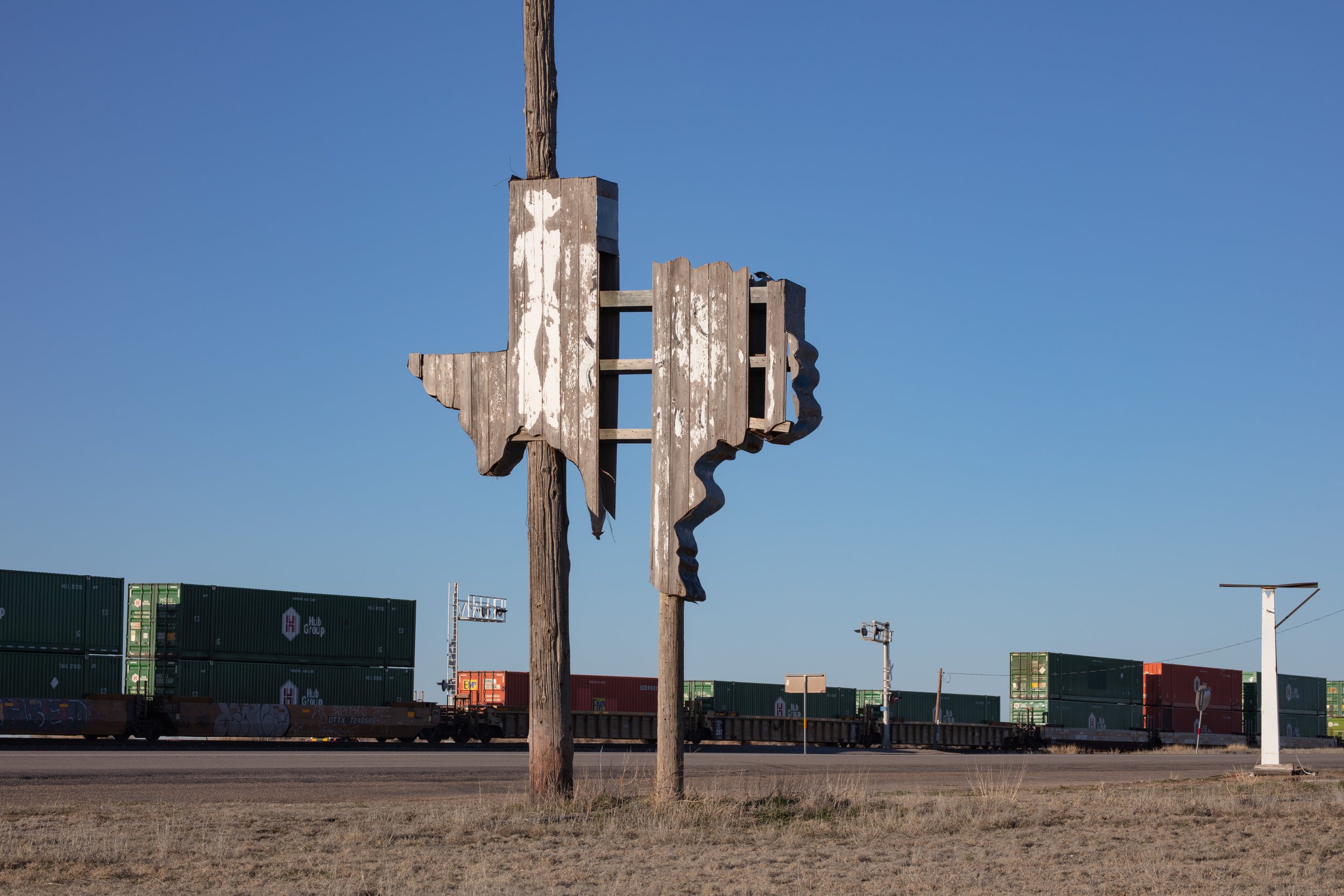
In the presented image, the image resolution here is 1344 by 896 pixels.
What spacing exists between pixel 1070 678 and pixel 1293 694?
2142cm

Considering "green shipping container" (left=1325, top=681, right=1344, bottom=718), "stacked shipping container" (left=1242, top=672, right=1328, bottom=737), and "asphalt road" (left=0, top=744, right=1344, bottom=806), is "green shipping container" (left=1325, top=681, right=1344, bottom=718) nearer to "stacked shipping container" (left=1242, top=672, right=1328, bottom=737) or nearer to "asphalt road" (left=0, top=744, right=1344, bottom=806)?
"stacked shipping container" (left=1242, top=672, right=1328, bottom=737)

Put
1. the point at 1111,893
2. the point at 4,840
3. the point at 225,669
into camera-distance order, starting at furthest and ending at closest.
Result: 1. the point at 225,669
2. the point at 4,840
3. the point at 1111,893

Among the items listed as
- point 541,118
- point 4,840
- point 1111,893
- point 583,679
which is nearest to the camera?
point 1111,893

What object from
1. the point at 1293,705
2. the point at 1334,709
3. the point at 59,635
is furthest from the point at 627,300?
the point at 1334,709

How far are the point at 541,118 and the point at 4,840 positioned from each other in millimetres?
7388

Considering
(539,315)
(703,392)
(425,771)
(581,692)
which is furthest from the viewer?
(581,692)

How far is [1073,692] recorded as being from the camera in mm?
60344

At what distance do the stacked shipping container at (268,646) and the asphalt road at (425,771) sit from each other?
164 inches

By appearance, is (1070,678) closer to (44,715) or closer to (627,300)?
(44,715)

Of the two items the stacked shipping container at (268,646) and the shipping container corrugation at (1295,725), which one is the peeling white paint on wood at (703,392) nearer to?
the stacked shipping container at (268,646)

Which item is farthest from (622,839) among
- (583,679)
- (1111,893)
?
(583,679)

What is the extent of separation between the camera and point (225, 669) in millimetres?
39781

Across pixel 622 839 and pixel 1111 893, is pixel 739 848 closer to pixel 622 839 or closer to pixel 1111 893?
pixel 622 839

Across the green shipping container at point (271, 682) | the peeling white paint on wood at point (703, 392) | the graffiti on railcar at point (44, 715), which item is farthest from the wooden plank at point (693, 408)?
the green shipping container at point (271, 682)
